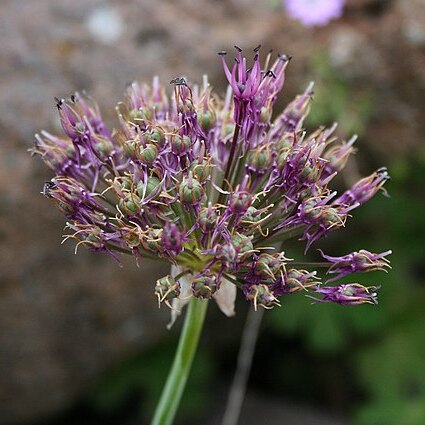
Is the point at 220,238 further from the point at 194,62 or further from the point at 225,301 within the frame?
the point at 194,62

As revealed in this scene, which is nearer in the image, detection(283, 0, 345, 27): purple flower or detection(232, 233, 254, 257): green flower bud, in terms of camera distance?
detection(232, 233, 254, 257): green flower bud

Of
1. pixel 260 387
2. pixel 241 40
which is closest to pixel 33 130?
pixel 241 40

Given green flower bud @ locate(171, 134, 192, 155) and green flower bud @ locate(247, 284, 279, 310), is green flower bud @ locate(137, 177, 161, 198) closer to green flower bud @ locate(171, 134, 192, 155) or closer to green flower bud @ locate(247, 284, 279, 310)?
green flower bud @ locate(171, 134, 192, 155)

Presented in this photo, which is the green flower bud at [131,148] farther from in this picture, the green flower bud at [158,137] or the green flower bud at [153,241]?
the green flower bud at [153,241]

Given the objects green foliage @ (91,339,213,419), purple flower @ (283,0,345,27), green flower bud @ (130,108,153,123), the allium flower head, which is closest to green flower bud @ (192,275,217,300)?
the allium flower head

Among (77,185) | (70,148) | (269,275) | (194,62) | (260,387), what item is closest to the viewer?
(269,275)
